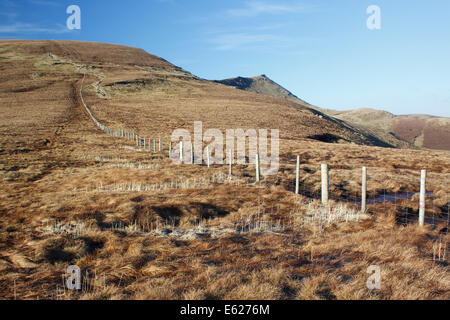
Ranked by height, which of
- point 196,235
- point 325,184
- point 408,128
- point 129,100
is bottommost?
point 196,235

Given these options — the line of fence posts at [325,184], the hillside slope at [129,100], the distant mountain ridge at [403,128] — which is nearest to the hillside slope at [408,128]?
the distant mountain ridge at [403,128]

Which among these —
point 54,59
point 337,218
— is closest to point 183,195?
point 337,218

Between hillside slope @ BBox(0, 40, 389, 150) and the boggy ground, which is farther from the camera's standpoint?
hillside slope @ BBox(0, 40, 389, 150)

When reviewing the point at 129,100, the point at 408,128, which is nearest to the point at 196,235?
the point at 129,100

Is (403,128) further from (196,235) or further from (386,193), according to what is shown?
(196,235)

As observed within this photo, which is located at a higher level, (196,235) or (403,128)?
(403,128)

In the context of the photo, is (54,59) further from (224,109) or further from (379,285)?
(379,285)

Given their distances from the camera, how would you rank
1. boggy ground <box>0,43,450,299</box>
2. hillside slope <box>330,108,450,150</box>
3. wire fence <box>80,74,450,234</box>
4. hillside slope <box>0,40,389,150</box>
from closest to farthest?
boggy ground <box>0,43,450,299</box> < wire fence <box>80,74,450,234</box> < hillside slope <box>0,40,389,150</box> < hillside slope <box>330,108,450,150</box>

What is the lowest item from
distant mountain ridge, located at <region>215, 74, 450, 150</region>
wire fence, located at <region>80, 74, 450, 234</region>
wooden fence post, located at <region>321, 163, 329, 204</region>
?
wire fence, located at <region>80, 74, 450, 234</region>

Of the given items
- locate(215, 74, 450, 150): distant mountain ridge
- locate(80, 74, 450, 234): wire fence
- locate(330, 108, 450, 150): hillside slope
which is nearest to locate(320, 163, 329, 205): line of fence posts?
locate(80, 74, 450, 234): wire fence

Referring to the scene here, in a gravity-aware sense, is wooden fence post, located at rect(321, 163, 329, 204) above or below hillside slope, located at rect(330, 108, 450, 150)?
below

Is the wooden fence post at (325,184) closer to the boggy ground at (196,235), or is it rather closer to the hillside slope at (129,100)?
the boggy ground at (196,235)

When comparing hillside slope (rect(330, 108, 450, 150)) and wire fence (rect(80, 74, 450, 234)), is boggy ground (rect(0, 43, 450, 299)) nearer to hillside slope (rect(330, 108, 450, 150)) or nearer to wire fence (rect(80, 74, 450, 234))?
wire fence (rect(80, 74, 450, 234))

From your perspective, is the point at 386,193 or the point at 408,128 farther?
the point at 408,128
